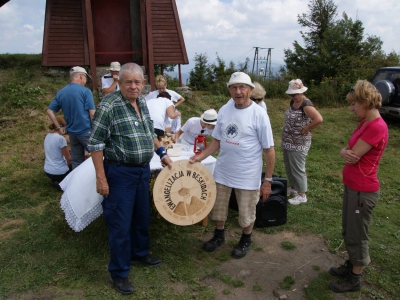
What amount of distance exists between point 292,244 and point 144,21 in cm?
871

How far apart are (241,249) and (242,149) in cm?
118

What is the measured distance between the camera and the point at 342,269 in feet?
10.9

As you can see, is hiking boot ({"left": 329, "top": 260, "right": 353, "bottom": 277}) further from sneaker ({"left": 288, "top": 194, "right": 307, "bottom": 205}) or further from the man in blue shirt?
the man in blue shirt

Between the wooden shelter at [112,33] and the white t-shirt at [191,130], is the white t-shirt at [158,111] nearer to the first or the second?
the white t-shirt at [191,130]

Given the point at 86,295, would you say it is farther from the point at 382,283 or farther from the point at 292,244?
the point at 382,283

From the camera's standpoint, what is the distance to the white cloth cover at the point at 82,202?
3318 mm

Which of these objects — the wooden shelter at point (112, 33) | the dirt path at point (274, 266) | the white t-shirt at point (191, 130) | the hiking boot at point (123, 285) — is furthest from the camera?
the wooden shelter at point (112, 33)

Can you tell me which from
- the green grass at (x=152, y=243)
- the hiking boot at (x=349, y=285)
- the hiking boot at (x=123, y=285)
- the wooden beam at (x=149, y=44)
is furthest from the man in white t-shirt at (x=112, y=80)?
the hiking boot at (x=349, y=285)

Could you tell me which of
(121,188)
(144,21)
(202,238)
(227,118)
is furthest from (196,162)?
(144,21)

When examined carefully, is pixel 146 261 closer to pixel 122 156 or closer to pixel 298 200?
pixel 122 156

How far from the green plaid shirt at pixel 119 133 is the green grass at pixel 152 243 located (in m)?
1.26

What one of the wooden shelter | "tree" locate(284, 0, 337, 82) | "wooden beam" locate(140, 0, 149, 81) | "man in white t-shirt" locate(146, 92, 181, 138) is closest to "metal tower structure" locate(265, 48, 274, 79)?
"tree" locate(284, 0, 337, 82)

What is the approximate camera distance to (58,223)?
4.14m

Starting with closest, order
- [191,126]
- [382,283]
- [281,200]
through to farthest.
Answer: [382,283] → [281,200] → [191,126]
